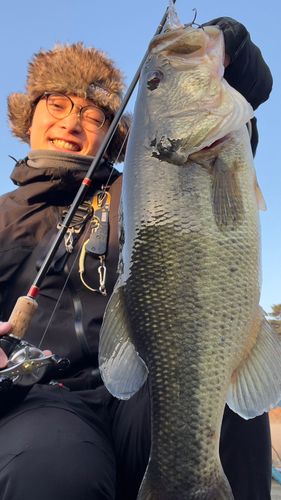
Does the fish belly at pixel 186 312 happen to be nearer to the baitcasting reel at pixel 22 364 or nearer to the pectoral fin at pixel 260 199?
the pectoral fin at pixel 260 199

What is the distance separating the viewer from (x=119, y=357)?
142 cm

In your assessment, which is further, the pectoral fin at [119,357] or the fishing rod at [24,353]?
the fishing rod at [24,353]

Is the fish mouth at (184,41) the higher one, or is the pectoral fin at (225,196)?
the fish mouth at (184,41)

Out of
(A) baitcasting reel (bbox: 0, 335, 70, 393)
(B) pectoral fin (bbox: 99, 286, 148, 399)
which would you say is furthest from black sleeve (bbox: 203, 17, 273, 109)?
(A) baitcasting reel (bbox: 0, 335, 70, 393)

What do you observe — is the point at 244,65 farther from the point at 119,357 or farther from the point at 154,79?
the point at 119,357

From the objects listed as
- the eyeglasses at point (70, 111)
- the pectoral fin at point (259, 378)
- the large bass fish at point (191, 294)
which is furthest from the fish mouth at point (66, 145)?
the pectoral fin at point (259, 378)

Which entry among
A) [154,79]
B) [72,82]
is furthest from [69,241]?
[72,82]

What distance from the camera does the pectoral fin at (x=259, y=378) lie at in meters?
1.32

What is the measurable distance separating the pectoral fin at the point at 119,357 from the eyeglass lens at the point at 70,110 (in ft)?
5.79

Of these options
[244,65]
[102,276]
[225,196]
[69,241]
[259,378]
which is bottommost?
[259,378]

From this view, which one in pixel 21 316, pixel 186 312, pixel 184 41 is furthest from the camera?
pixel 21 316

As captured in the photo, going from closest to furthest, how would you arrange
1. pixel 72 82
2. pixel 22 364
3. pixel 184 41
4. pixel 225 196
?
pixel 225 196 < pixel 22 364 < pixel 184 41 < pixel 72 82

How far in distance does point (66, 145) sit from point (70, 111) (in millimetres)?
261

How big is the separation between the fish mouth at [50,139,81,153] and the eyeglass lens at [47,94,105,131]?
0.54 feet
